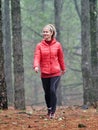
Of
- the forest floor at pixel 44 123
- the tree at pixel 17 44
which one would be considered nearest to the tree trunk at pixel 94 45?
the tree at pixel 17 44

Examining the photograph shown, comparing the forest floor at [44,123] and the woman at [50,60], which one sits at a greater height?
the woman at [50,60]

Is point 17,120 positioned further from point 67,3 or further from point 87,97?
point 67,3

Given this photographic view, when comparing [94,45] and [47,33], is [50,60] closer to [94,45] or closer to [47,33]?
[47,33]

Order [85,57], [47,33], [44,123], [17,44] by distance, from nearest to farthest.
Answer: [44,123] < [47,33] < [17,44] < [85,57]

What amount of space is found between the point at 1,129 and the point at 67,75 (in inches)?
1257

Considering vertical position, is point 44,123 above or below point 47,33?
below

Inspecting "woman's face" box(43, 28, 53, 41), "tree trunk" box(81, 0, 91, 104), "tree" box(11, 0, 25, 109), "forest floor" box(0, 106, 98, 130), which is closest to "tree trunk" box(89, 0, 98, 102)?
"tree trunk" box(81, 0, 91, 104)

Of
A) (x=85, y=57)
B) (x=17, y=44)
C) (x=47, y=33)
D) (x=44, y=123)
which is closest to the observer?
(x=44, y=123)

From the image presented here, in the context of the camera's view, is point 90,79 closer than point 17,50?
No

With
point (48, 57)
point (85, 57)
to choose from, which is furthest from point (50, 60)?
point (85, 57)

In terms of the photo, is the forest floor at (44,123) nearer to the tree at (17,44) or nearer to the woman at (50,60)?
the woman at (50,60)

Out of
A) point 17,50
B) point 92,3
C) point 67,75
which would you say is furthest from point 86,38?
point 67,75

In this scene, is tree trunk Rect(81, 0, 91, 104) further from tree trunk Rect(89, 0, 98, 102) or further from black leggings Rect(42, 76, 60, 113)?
black leggings Rect(42, 76, 60, 113)

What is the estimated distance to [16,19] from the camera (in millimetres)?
11594
